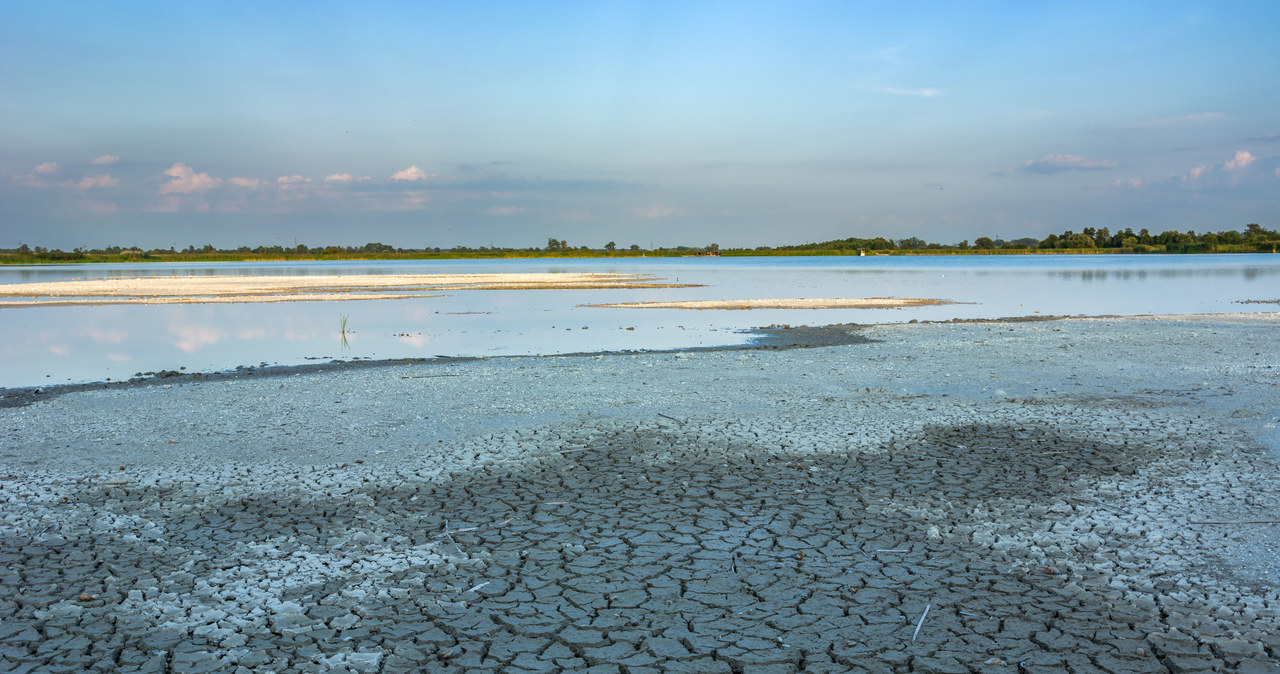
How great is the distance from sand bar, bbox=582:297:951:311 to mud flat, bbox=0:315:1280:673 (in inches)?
908

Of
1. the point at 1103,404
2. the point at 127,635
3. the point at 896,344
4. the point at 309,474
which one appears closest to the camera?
the point at 127,635

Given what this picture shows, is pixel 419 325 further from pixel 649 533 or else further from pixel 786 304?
pixel 649 533

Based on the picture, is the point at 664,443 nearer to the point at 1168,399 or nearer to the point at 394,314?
the point at 1168,399

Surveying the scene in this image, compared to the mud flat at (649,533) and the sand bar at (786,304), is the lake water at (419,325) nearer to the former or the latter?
the sand bar at (786,304)

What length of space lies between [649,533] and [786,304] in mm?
31902

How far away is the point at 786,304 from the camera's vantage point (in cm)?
3788

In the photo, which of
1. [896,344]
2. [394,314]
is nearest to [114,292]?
[394,314]

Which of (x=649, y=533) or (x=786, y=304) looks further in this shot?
(x=786, y=304)

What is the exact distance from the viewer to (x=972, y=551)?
630 centimetres

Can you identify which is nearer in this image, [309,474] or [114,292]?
[309,474]

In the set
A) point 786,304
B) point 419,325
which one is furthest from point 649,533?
point 786,304

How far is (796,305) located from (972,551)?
104 feet

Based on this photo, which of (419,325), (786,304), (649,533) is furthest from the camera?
(786,304)

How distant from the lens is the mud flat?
4922 millimetres
